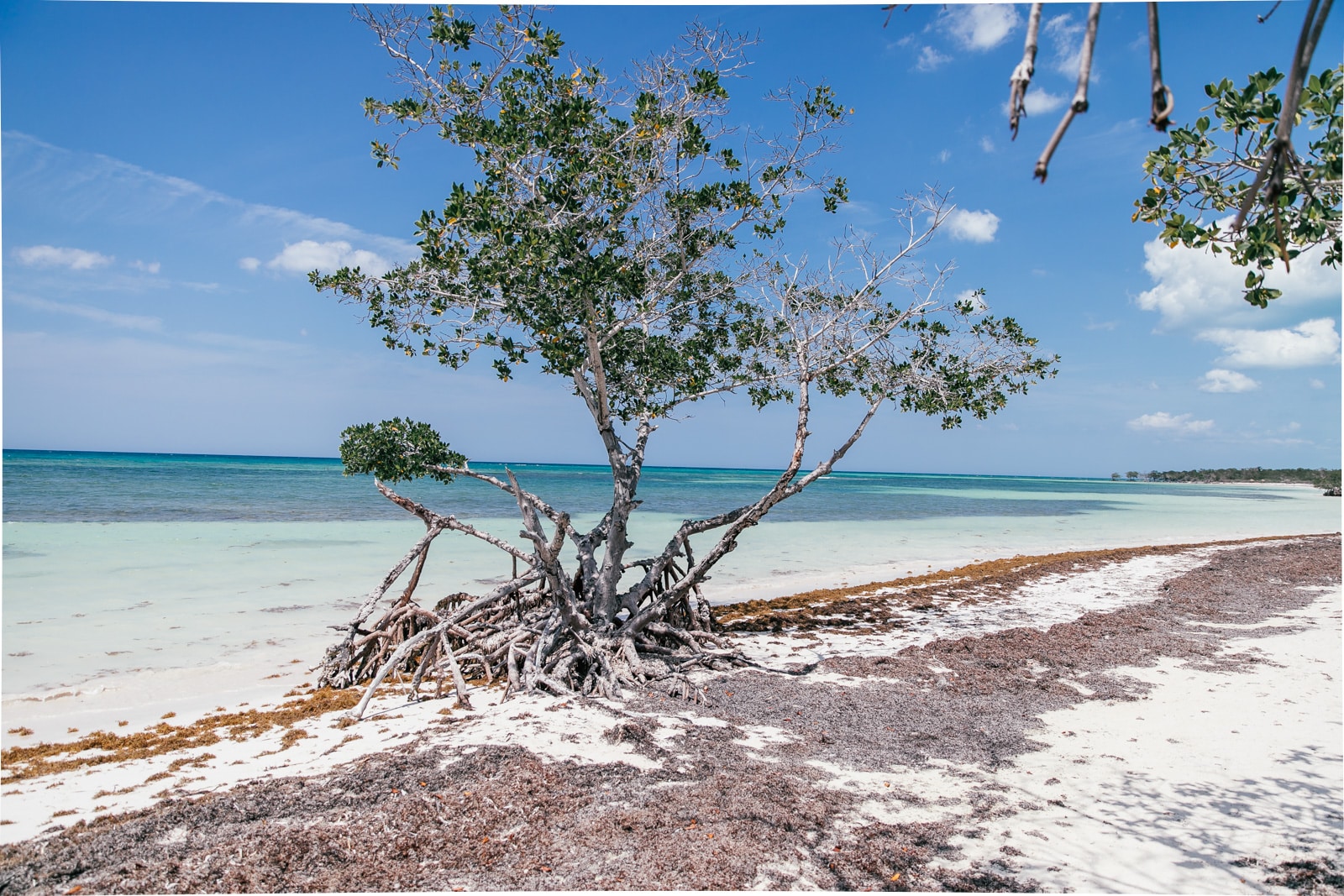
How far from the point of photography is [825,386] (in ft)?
31.5

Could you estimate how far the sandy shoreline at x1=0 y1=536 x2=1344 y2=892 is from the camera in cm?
390

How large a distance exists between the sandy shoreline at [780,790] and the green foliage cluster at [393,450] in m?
2.38

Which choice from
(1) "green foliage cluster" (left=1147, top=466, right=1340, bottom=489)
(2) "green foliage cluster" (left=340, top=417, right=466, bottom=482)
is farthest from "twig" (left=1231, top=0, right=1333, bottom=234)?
(1) "green foliage cluster" (left=1147, top=466, right=1340, bottom=489)

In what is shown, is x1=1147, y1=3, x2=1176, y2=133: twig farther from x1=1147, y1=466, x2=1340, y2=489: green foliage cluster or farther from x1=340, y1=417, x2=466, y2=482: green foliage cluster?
x1=1147, y1=466, x2=1340, y2=489: green foliage cluster

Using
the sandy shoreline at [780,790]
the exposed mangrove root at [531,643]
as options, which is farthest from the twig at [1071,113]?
the exposed mangrove root at [531,643]

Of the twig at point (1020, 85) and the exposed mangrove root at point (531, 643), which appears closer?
the twig at point (1020, 85)

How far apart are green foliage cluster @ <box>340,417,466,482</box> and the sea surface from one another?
3264 mm

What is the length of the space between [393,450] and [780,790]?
5.09 m

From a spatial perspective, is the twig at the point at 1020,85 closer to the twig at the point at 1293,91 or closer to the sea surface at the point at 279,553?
the twig at the point at 1293,91

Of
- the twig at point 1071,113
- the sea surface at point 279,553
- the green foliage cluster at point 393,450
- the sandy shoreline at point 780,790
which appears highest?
the twig at point 1071,113

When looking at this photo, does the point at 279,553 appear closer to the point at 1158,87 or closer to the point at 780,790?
the point at 780,790

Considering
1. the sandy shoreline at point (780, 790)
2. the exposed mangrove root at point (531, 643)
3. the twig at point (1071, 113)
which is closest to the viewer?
the twig at point (1071, 113)

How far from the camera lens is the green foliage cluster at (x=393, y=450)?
24.8 feet

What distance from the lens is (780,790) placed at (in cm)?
489
